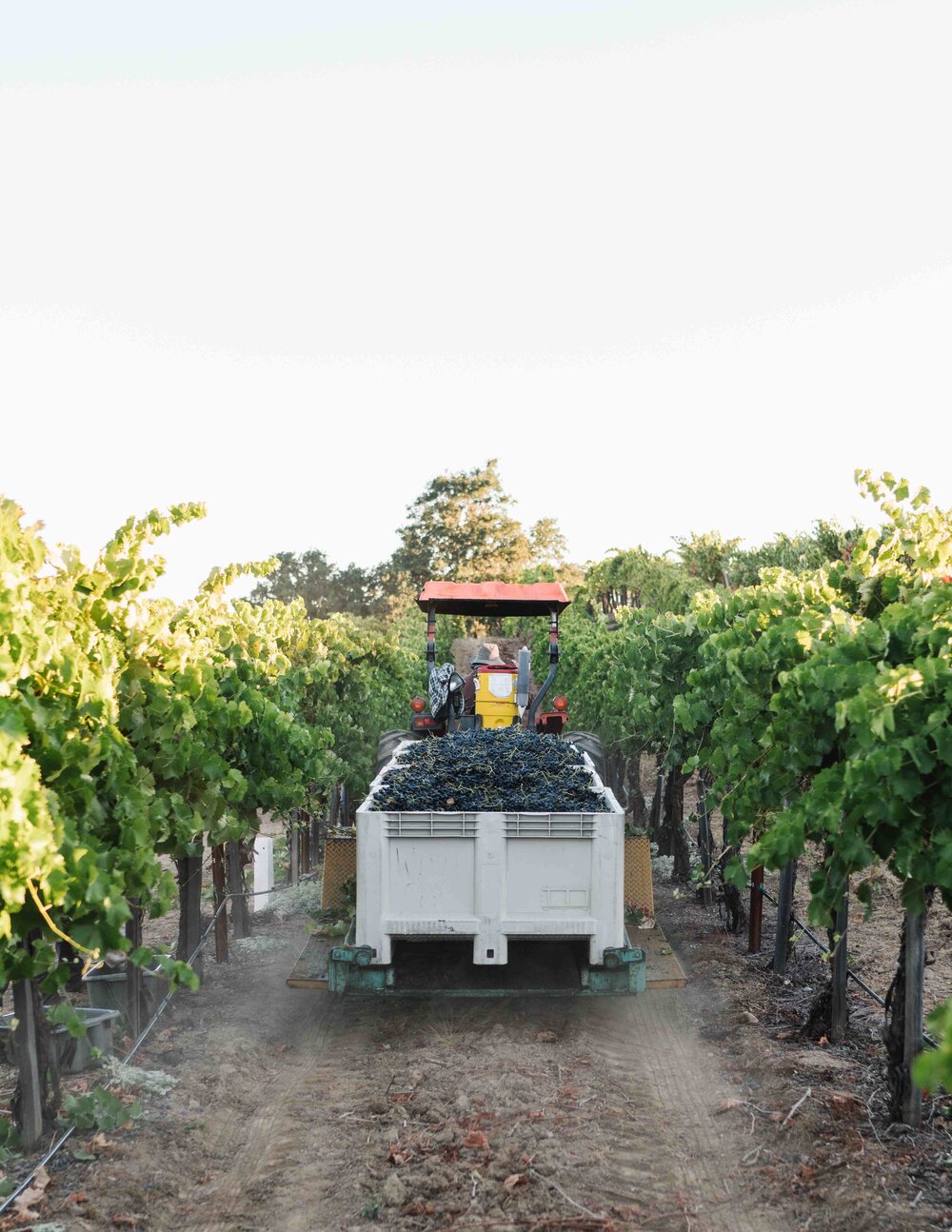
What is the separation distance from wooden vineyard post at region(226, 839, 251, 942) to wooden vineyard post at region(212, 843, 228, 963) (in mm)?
302

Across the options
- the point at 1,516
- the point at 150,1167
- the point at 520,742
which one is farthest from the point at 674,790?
the point at 1,516

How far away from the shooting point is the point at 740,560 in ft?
97.5

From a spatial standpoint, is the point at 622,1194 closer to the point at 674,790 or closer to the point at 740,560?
the point at 674,790

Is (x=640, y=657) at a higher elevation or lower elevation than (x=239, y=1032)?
higher

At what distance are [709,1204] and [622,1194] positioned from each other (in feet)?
1.25

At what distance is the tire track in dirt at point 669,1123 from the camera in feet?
15.3

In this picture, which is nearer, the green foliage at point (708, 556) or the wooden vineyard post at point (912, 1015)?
the wooden vineyard post at point (912, 1015)

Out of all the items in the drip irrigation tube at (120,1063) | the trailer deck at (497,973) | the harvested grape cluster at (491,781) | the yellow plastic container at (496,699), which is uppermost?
the yellow plastic container at (496,699)

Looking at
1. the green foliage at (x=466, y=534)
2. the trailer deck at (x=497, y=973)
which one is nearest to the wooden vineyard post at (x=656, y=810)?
the trailer deck at (x=497, y=973)

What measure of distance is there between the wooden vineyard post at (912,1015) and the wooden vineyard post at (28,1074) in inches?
165

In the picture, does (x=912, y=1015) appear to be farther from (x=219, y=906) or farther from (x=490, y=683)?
(x=490, y=683)

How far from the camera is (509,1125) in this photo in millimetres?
5438

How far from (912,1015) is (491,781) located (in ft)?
9.82

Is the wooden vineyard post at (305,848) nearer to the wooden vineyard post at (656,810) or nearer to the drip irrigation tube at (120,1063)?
the drip irrigation tube at (120,1063)
